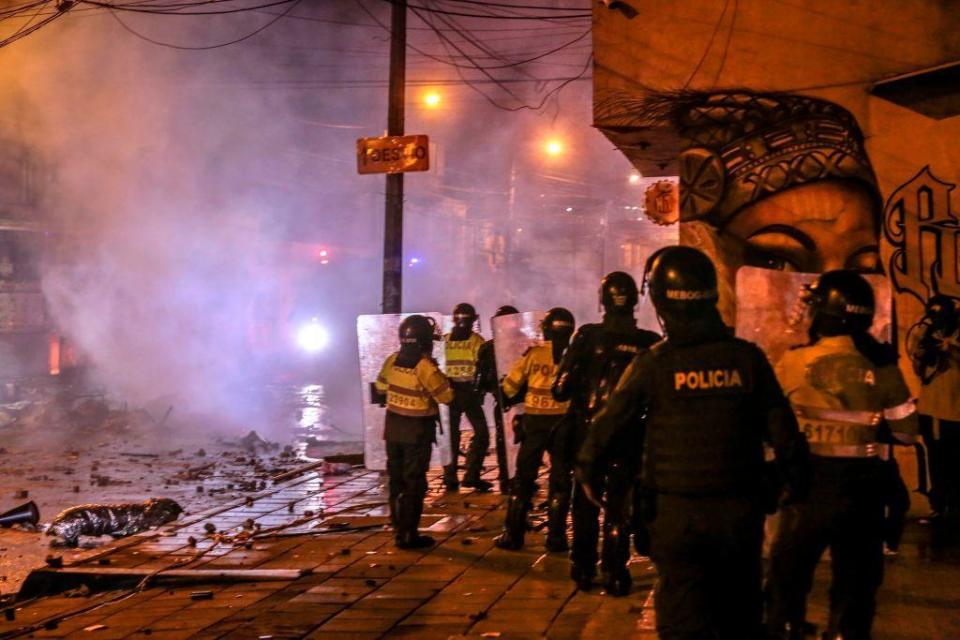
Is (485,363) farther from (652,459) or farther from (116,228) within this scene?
(116,228)

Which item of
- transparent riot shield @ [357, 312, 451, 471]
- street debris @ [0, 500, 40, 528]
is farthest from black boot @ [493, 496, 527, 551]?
street debris @ [0, 500, 40, 528]

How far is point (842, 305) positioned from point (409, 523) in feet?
13.5

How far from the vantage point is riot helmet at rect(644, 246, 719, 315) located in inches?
138

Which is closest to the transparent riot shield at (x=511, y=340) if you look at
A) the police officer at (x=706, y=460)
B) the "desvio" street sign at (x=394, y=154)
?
the "desvio" street sign at (x=394, y=154)

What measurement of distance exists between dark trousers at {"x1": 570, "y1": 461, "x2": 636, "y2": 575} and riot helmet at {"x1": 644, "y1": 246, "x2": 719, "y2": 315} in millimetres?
1791

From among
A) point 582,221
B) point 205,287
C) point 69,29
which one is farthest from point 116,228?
point 582,221

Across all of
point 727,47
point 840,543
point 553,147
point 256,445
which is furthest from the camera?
point 553,147

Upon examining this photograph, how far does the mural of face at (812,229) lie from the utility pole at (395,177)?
4.96 m

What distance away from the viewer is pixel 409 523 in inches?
293

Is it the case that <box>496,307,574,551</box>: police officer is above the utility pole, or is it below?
below

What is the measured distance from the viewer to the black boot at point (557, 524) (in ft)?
23.4

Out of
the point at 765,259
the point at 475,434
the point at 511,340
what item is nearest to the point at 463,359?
the point at 475,434

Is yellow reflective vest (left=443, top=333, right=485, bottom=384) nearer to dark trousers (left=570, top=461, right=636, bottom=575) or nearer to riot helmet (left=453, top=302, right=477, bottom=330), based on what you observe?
riot helmet (left=453, top=302, right=477, bottom=330)

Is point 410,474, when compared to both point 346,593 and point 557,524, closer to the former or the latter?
point 557,524
